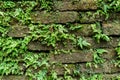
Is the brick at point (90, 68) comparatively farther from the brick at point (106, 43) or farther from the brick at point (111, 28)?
the brick at point (111, 28)

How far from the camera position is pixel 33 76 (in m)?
2.47

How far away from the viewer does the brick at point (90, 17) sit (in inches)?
Answer: 98.6

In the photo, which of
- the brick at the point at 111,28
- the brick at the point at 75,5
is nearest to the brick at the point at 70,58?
the brick at the point at 111,28

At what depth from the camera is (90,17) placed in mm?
2508

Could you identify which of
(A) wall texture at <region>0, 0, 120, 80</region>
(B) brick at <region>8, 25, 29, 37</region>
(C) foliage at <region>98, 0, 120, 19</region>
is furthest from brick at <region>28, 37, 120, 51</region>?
(C) foliage at <region>98, 0, 120, 19</region>

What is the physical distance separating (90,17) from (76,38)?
0.74 feet

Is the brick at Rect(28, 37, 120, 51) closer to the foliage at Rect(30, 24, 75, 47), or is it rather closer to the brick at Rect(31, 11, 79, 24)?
the foliage at Rect(30, 24, 75, 47)

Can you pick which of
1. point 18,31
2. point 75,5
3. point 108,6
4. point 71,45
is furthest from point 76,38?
point 18,31

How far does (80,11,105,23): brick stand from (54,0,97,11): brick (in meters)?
0.05

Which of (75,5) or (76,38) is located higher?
(75,5)

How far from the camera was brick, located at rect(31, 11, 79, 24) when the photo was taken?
2.47 metres

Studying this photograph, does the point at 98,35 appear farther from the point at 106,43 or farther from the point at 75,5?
the point at 75,5

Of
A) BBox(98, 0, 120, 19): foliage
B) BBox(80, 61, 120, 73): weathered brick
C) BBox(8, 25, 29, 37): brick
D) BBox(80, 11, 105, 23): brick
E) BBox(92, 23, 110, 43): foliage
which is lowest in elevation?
BBox(80, 61, 120, 73): weathered brick

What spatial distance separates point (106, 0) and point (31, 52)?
0.82m
